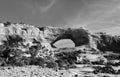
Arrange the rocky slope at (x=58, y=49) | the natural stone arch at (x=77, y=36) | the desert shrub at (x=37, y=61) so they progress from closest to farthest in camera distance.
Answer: the desert shrub at (x=37, y=61) → the rocky slope at (x=58, y=49) → the natural stone arch at (x=77, y=36)

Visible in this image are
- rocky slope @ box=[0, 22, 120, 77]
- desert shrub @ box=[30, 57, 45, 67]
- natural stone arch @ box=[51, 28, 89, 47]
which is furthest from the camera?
natural stone arch @ box=[51, 28, 89, 47]

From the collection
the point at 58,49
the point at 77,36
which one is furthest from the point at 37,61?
the point at 77,36

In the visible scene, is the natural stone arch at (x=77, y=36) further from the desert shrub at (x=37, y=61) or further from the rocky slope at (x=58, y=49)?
the desert shrub at (x=37, y=61)

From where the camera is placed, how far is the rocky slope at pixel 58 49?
30.0 m

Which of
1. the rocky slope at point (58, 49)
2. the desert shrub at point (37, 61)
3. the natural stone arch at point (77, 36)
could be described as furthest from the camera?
the natural stone arch at point (77, 36)

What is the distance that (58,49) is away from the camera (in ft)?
160

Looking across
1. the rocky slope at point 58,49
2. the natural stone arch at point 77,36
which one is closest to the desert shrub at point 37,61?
the rocky slope at point 58,49

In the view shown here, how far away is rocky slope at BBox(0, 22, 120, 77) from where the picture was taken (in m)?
30.0

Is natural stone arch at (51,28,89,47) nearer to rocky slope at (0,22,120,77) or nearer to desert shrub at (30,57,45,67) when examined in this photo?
rocky slope at (0,22,120,77)

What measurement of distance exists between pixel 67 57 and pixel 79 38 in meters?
17.7

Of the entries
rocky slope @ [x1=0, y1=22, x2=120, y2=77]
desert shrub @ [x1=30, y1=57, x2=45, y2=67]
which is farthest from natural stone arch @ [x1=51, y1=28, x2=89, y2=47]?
desert shrub @ [x1=30, y1=57, x2=45, y2=67]

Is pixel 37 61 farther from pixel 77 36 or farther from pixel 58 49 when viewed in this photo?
pixel 77 36

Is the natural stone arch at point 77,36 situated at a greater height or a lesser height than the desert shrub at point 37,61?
greater

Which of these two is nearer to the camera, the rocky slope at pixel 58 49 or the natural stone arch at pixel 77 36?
the rocky slope at pixel 58 49
